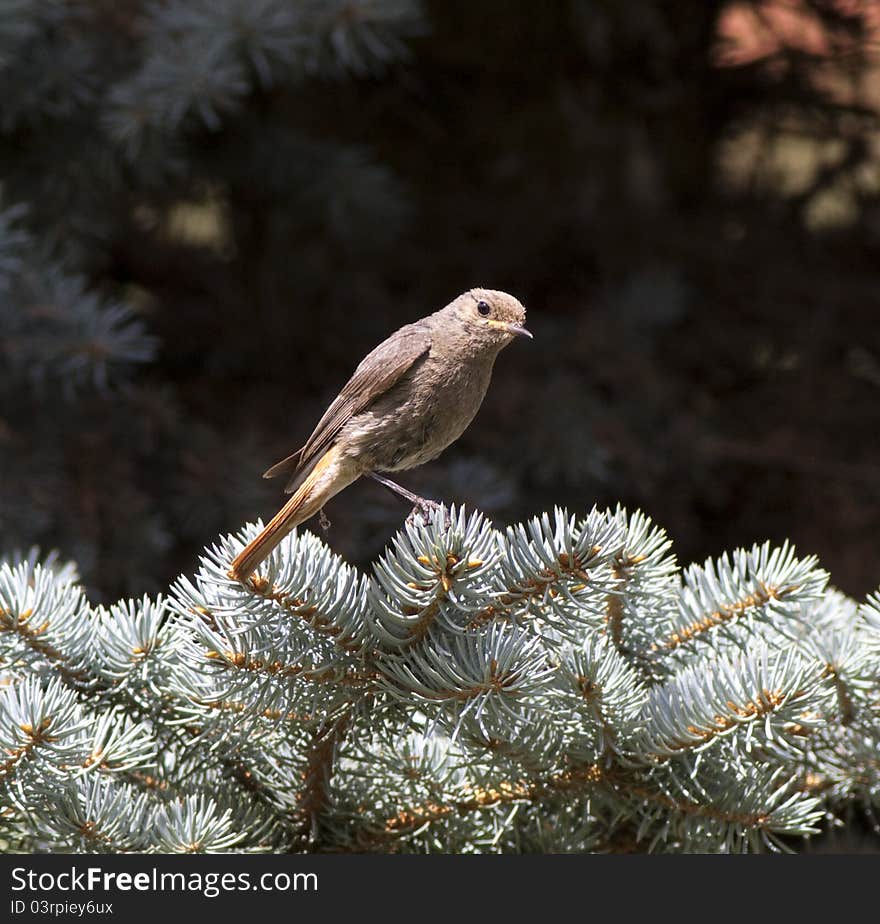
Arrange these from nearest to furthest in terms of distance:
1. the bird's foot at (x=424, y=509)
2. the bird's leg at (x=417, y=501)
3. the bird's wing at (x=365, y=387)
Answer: the bird's foot at (x=424, y=509)
the bird's leg at (x=417, y=501)
the bird's wing at (x=365, y=387)

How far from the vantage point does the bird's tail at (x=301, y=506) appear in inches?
53.1

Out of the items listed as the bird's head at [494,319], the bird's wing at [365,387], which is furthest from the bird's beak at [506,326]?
the bird's wing at [365,387]

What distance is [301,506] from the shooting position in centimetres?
167

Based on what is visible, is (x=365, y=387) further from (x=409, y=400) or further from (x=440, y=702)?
(x=440, y=702)

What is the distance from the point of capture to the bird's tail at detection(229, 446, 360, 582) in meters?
1.35

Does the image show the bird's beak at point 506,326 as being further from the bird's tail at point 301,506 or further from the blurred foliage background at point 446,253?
the blurred foliage background at point 446,253

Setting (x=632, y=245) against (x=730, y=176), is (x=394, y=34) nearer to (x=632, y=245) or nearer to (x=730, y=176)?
(x=632, y=245)

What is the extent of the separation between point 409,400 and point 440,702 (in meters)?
0.72

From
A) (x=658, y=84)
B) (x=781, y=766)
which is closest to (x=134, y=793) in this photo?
(x=781, y=766)

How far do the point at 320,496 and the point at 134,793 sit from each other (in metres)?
0.52

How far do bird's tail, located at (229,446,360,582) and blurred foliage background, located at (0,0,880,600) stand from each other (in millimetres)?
877

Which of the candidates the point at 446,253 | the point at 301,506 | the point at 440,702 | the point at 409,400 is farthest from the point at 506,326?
the point at 446,253

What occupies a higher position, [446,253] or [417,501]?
[446,253]

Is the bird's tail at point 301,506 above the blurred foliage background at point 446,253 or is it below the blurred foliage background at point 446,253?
below
